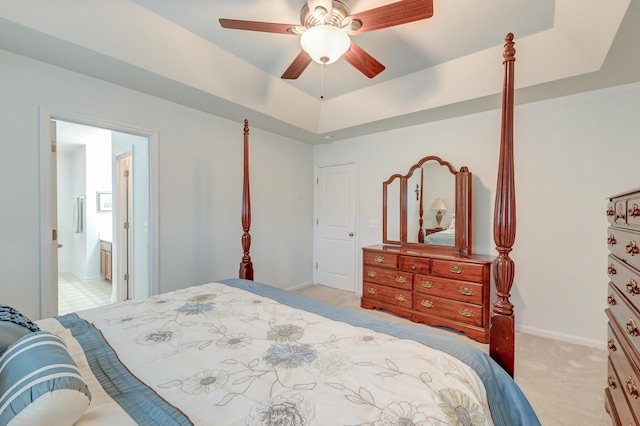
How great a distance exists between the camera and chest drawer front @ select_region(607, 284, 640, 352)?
1104 mm

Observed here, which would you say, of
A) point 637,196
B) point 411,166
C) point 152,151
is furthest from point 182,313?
point 411,166

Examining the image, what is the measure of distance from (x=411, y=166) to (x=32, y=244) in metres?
3.78

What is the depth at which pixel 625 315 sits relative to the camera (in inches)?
48.7

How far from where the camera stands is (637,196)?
1.12 meters

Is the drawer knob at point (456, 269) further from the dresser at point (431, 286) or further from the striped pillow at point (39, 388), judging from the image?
the striped pillow at point (39, 388)

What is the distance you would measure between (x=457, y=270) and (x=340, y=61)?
7.79 feet

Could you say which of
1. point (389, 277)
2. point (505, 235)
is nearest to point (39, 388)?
point (505, 235)

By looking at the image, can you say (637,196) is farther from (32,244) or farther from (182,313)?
(32,244)

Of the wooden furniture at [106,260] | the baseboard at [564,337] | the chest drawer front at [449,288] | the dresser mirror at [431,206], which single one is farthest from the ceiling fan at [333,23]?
the wooden furniture at [106,260]

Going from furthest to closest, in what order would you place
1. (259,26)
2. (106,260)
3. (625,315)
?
(106,260) < (259,26) < (625,315)

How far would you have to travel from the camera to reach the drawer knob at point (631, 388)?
1.10 m

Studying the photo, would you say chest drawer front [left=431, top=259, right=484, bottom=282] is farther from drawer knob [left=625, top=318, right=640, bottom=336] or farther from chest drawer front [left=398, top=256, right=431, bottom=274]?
drawer knob [left=625, top=318, right=640, bottom=336]

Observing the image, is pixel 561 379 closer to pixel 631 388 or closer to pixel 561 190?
pixel 631 388

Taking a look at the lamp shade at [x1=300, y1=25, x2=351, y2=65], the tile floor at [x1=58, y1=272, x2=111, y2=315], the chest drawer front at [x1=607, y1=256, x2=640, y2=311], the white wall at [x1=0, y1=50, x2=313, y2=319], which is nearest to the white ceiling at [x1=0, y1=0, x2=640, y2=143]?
the white wall at [x1=0, y1=50, x2=313, y2=319]
